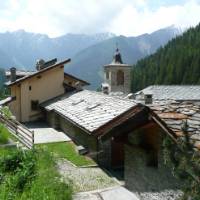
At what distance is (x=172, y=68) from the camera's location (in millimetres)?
93688

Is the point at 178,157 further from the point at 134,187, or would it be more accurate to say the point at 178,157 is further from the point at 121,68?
the point at 121,68

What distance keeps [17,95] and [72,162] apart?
1468 centimetres

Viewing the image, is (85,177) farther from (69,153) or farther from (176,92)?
(176,92)

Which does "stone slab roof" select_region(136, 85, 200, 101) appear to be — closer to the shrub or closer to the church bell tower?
the church bell tower

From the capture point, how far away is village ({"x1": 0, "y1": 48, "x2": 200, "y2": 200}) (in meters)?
6.30

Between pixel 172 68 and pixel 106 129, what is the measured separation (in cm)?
8897

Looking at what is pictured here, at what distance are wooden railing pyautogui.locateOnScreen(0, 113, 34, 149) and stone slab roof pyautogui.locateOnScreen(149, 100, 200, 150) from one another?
1205cm

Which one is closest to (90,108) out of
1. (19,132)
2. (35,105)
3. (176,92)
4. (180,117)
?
(19,132)

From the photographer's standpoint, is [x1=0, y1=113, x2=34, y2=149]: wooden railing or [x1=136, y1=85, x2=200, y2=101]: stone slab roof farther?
[x1=136, y1=85, x2=200, y2=101]: stone slab roof

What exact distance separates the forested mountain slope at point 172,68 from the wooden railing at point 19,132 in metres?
68.1

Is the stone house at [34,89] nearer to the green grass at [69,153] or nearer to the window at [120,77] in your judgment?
the window at [120,77]

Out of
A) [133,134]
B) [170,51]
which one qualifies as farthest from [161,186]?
[170,51]

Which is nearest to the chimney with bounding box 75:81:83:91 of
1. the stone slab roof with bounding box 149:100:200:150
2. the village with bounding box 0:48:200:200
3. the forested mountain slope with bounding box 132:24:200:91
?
the village with bounding box 0:48:200:200

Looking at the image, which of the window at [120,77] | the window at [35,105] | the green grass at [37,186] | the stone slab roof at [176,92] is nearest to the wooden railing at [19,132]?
the green grass at [37,186]
